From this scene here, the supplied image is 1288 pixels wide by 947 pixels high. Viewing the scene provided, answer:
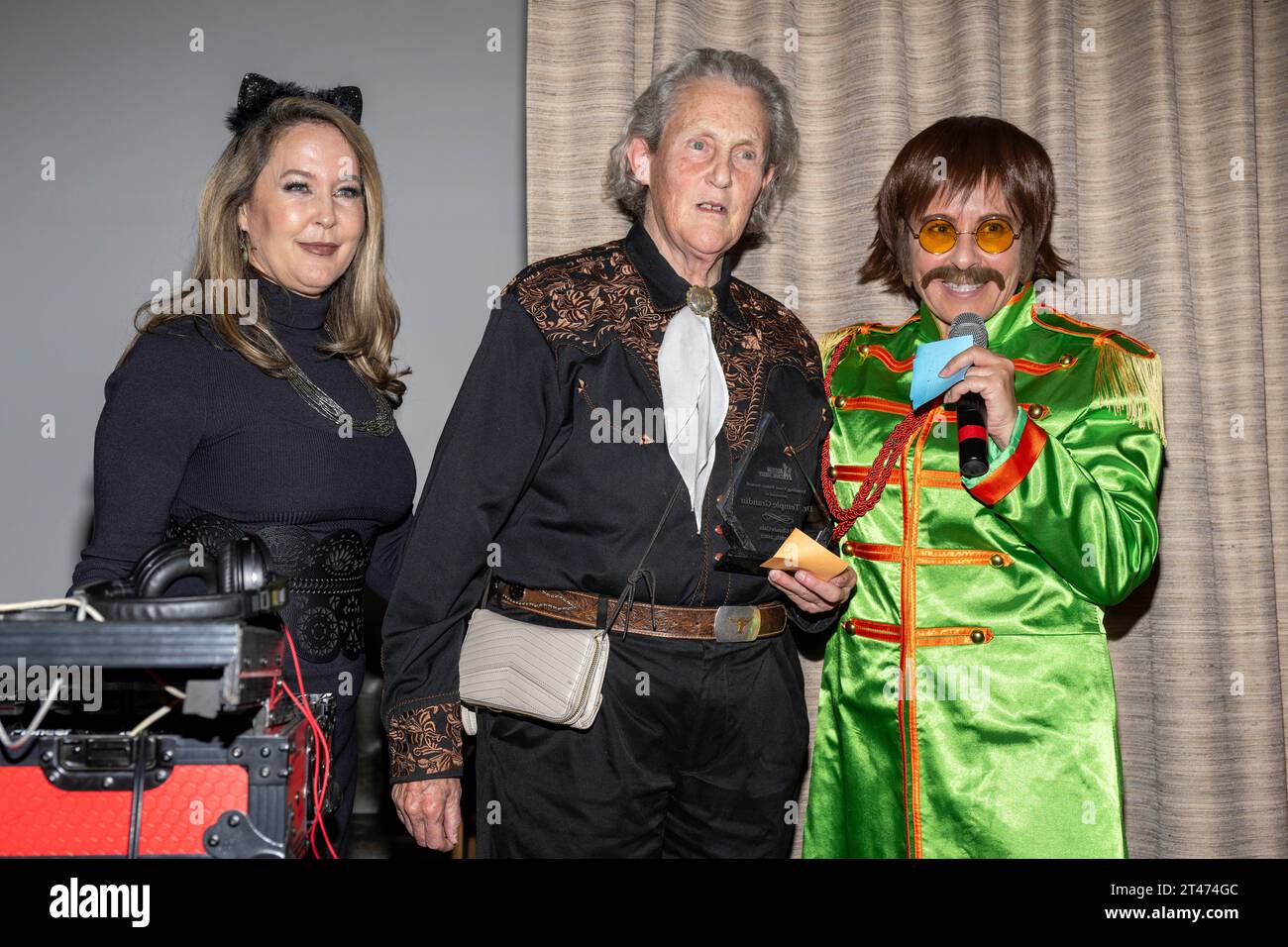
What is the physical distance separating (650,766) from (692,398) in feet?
2.06

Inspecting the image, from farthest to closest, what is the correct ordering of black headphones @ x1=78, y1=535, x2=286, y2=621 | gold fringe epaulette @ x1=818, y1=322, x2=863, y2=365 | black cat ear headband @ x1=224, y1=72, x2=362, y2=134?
gold fringe epaulette @ x1=818, y1=322, x2=863, y2=365 → black cat ear headband @ x1=224, y1=72, x2=362, y2=134 → black headphones @ x1=78, y1=535, x2=286, y2=621

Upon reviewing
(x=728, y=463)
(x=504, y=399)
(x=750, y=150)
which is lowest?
(x=728, y=463)

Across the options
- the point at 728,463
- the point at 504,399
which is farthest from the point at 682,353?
the point at 504,399

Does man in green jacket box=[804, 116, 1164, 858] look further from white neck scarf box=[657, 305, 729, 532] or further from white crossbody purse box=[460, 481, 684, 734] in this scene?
white crossbody purse box=[460, 481, 684, 734]

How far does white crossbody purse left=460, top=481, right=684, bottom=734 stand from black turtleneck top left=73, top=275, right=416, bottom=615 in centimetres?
38

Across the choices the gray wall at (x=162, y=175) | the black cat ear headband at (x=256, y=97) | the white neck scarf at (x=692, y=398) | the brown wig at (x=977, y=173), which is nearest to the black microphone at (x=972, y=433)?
the brown wig at (x=977, y=173)

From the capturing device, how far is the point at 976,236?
1.94m

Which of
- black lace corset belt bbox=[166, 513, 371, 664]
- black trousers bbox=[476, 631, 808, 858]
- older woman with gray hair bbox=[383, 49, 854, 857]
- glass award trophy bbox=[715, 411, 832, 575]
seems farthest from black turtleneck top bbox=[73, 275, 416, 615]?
glass award trophy bbox=[715, 411, 832, 575]

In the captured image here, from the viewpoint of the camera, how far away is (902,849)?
6.22 feet

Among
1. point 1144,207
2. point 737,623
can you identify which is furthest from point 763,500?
point 1144,207

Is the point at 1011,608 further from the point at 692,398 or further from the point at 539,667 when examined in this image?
the point at 539,667

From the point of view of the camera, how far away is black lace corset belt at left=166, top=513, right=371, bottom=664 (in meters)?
1.79
